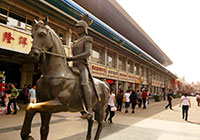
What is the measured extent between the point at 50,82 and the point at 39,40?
2.64ft

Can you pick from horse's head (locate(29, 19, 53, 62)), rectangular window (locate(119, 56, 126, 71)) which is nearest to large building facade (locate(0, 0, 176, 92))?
rectangular window (locate(119, 56, 126, 71))

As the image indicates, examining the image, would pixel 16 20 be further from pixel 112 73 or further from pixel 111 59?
pixel 111 59

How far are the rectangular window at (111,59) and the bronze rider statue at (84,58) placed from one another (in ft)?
63.5

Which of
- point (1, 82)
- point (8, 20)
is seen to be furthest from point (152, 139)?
point (8, 20)

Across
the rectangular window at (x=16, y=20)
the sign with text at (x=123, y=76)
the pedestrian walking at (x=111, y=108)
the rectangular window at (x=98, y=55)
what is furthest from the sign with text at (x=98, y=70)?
the pedestrian walking at (x=111, y=108)

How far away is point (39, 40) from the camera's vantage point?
3025 mm

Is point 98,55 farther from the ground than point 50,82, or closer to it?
farther from the ground

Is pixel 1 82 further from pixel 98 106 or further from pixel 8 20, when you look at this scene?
pixel 98 106

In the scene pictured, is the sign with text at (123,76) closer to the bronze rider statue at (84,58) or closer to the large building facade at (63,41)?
the large building facade at (63,41)

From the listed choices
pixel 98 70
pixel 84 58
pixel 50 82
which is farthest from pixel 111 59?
pixel 50 82

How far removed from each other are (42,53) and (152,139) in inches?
185

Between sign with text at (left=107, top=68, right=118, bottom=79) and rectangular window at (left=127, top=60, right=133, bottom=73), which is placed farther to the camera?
rectangular window at (left=127, top=60, right=133, bottom=73)

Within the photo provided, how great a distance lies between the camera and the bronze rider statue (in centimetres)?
368

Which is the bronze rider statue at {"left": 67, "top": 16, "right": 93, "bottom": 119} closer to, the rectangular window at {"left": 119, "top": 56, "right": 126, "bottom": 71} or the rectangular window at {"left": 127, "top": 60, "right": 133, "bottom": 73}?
the rectangular window at {"left": 119, "top": 56, "right": 126, "bottom": 71}
